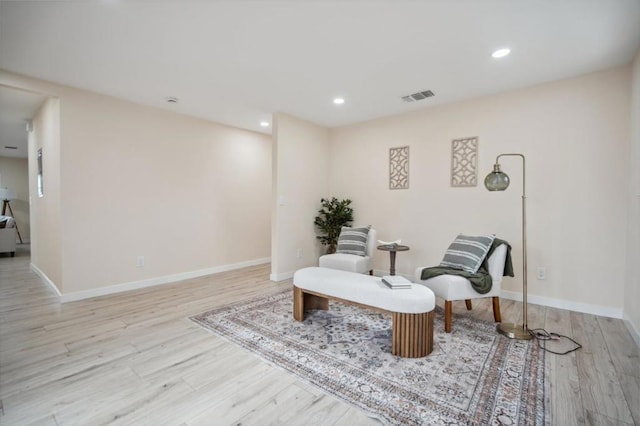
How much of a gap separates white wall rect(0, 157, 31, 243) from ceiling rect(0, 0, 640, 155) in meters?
6.06

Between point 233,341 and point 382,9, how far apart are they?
2855mm

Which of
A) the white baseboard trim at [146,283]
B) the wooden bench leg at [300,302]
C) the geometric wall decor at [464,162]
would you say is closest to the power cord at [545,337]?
the geometric wall decor at [464,162]

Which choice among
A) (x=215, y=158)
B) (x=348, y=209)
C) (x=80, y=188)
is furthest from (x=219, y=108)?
(x=348, y=209)

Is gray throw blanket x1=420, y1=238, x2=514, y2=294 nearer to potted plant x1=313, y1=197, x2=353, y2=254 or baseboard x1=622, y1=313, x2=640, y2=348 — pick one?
baseboard x1=622, y1=313, x2=640, y2=348

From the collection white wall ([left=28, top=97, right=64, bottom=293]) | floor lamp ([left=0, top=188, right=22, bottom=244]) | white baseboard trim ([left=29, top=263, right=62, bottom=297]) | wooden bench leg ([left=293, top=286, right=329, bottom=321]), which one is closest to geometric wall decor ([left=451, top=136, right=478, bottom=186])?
wooden bench leg ([left=293, top=286, right=329, bottom=321])

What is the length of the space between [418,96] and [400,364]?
3206mm

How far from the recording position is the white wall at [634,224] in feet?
8.39

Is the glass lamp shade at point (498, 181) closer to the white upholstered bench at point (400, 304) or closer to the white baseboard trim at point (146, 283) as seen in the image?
the white upholstered bench at point (400, 304)

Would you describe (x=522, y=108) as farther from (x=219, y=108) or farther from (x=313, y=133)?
(x=219, y=108)

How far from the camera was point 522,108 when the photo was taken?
3547mm

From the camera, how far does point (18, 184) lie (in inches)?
322

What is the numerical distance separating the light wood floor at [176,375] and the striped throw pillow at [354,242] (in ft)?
5.44

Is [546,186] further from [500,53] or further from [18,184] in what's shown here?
[18,184]

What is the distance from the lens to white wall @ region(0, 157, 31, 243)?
315 inches
